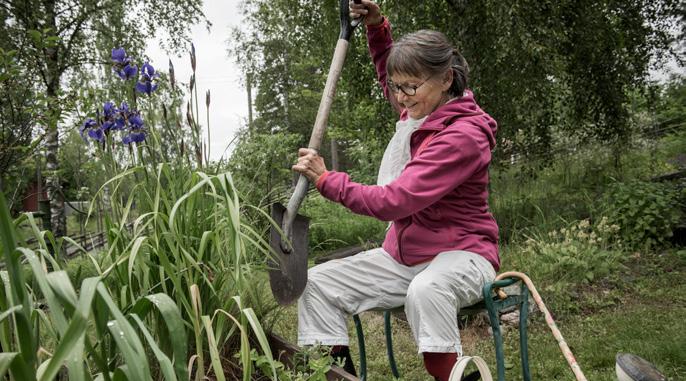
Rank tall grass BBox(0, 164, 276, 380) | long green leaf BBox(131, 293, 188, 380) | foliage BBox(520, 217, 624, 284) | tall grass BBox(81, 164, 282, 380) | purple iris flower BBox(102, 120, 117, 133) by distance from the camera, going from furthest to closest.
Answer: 1. foliage BBox(520, 217, 624, 284)
2. purple iris flower BBox(102, 120, 117, 133)
3. tall grass BBox(81, 164, 282, 380)
4. long green leaf BBox(131, 293, 188, 380)
5. tall grass BBox(0, 164, 276, 380)

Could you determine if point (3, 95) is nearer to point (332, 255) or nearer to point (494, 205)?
point (332, 255)

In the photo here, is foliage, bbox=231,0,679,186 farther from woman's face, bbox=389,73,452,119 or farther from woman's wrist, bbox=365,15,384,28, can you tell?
woman's face, bbox=389,73,452,119

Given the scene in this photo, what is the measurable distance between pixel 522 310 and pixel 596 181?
5646mm

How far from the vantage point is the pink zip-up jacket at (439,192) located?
153 cm

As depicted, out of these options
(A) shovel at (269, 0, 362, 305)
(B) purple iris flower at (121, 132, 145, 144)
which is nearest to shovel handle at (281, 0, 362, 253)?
(A) shovel at (269, 0, 362, 305)

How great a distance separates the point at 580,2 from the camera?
520 cm

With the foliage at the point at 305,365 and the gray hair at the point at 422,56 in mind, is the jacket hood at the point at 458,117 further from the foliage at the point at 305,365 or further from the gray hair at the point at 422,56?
the foliage at the point at 305,365

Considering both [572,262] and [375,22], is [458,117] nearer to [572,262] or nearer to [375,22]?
[375,22]

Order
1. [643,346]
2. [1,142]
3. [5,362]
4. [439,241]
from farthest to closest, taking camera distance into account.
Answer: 1. [1,142]
2. [643,346]
3. [439,241]
4. [5,362]

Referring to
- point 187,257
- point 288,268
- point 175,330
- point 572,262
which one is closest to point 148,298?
point 175,330

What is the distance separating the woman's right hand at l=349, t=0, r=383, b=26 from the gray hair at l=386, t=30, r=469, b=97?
1.29 feet

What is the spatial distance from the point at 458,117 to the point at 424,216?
35cm

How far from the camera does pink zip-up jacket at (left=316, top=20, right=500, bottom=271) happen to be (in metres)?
1.53

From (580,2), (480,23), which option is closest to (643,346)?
(480,23)
